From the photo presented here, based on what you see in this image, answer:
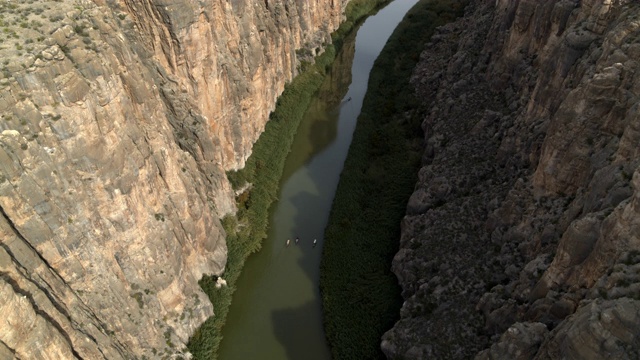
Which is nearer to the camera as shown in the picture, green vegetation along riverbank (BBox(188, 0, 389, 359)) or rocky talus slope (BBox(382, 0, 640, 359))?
rocky talus slope (BBox(382, 0, 640, 359))

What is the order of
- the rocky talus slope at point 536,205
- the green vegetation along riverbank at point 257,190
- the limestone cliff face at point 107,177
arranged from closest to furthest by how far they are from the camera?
1. the rocky talus slope at point 536,205
2. the limestone cliff face at point 107,177
3. the green vegetation along riverbank at point 257,190

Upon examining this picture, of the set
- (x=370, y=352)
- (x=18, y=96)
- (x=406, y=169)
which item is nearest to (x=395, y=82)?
(x=406, y=169)

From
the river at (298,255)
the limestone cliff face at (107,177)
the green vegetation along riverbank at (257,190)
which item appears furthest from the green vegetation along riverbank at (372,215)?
the limestone cliff face at (107,177)

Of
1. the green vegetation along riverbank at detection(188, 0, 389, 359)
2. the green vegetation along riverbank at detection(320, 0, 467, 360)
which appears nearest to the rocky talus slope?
the green vegetation along riverbank at detection(320, 0, 467, 360)

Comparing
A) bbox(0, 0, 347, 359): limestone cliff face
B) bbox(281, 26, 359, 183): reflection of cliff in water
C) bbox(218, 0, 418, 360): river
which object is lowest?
bbox(218, 0, 418, 360): river

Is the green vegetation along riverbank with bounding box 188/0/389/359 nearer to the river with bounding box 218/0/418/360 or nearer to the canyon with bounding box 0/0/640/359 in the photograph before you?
the river with bounding box 218/0/418/360

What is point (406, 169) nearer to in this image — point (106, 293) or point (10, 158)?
point (106, 293)

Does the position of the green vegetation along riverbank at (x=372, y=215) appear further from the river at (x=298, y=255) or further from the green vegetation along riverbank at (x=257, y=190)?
the green vegetation along riverbank at (x=257, y=190)

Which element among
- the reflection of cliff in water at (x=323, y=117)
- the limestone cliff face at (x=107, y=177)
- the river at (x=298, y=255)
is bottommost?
the river at (x=298, y=255)
